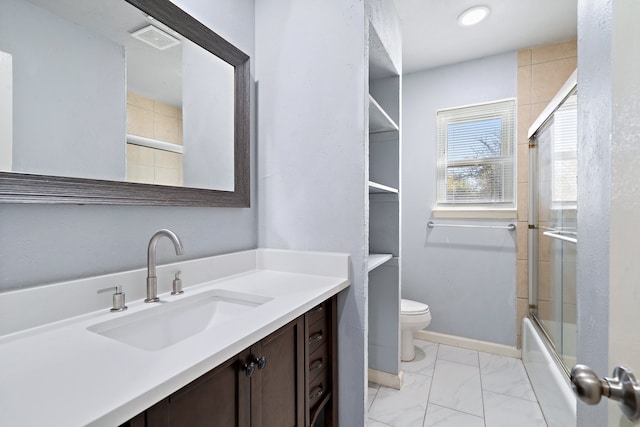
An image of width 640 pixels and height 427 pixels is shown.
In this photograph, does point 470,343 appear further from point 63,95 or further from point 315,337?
point 63,95

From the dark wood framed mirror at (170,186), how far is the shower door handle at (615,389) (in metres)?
1.23

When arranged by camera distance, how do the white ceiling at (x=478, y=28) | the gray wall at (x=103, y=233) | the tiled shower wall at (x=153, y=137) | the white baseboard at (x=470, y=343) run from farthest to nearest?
the white baseboard at (x=470, y=343), the white ceiling at (x=478, y=28), the tiled shower wall at (x=153, y=137), the gray wall at (x=103, y=233)

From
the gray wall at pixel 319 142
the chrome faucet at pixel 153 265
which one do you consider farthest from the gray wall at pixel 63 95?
the gray wall at pixel 319 142

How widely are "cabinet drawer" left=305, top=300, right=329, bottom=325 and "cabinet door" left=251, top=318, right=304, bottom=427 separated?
63mm

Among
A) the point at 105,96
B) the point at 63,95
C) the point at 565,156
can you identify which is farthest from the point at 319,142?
the point at 565,156

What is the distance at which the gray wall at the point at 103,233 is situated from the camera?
0.81 meters

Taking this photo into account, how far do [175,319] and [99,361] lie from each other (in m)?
0.42

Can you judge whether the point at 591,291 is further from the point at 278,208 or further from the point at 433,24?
the point at 433,24

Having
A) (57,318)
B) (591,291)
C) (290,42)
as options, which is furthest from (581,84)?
(57,318)

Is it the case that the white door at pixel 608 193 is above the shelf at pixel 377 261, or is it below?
above

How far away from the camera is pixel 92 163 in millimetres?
966

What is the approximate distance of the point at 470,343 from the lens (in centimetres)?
263

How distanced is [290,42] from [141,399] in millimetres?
1582

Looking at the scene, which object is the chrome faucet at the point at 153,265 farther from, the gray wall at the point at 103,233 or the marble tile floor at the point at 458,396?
the marble tile floor at the point at 458,396
